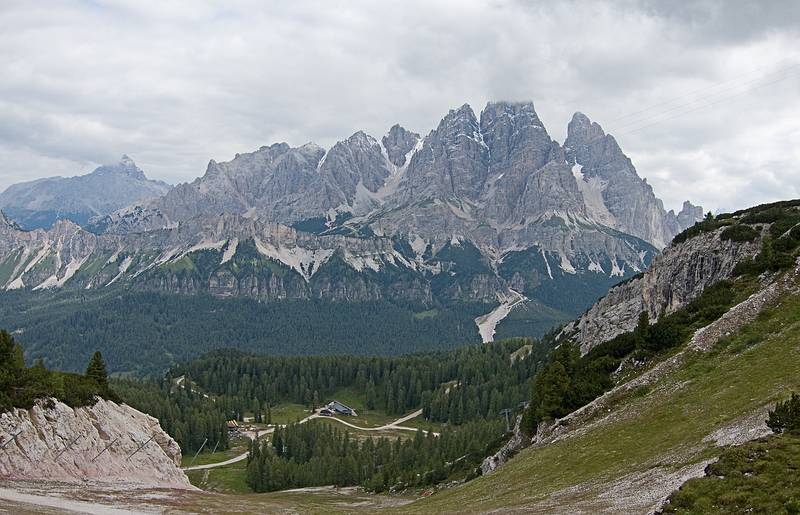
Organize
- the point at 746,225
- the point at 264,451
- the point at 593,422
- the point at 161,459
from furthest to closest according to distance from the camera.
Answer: the point at 264,451 → the point at 746,225 → the point at 161,459 → the point at 593,422

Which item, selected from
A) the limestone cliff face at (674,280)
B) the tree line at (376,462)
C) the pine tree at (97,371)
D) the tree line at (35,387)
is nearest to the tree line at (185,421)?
the tree line at (376,462)

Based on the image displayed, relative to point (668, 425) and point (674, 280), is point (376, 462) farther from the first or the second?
point (668, 425)

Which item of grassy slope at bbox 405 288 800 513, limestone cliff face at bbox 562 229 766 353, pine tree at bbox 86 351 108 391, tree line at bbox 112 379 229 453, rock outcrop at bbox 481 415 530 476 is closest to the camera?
grassy slope at bbox 405 288 800 513

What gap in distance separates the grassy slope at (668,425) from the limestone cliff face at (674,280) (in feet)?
89.4

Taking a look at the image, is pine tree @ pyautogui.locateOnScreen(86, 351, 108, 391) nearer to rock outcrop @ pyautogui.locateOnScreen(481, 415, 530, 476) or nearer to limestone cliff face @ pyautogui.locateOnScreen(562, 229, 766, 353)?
rock outcrop @ pyautogui.locateOnScreen(481, 415, 530, 476)

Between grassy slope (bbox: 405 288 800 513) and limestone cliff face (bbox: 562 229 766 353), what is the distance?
27.2m

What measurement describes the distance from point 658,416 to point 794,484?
21.4 metres

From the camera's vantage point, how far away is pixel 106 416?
239ft

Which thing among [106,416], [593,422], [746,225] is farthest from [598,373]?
[106,416]

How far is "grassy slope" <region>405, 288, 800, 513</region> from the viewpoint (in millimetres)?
38531

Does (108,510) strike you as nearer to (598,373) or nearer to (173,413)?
(598,373)

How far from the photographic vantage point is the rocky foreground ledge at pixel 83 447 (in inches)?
2199

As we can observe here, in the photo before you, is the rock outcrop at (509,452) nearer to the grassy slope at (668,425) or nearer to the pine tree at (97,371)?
the grassy slope at (668,425)

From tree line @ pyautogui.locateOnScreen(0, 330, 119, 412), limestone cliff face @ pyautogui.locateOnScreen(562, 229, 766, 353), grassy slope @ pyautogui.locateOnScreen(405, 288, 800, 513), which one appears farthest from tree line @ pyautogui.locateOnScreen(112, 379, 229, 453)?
grassy slope @ pyautogui.locateOnScreen(405, 288, 800, 513)
